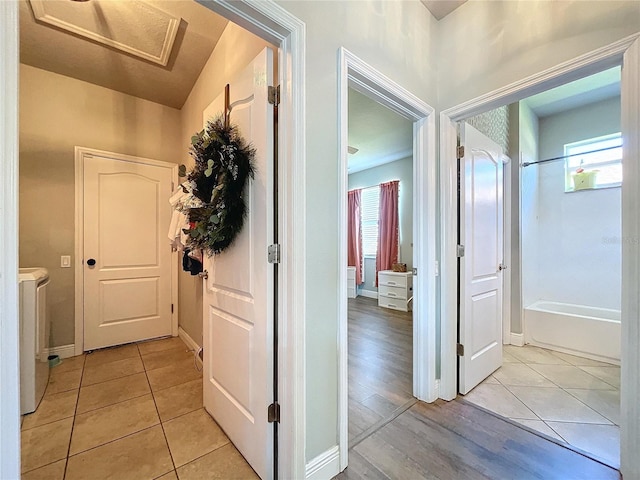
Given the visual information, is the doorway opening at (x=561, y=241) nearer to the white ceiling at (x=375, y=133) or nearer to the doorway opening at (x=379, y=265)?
the doorway opening at (x=379, y=265)

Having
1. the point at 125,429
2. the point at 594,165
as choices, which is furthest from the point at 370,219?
the point at 125,429

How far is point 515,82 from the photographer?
1630 millimetres

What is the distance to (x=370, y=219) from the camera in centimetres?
566

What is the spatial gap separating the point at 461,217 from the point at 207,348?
2.04m

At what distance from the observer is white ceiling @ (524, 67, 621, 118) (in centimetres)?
273

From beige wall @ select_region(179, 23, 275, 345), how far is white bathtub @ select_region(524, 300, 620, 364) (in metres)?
3.61

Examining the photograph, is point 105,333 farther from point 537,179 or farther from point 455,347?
point 537,179

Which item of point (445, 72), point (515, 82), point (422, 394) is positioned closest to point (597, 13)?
point (515, 82)

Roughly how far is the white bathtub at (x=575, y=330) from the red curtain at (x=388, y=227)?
2342mm

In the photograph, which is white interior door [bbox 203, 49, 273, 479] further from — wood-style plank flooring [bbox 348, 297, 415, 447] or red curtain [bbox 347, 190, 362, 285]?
red curtain [bbox 347, 190, 362, 285]

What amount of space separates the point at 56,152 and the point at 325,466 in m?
3.57

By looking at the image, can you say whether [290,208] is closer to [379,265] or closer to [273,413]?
[273,413]

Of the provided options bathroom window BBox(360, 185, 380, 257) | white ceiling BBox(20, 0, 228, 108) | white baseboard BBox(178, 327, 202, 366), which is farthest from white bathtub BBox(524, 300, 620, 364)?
white ceiling BBox(20, 0, 228, 108)

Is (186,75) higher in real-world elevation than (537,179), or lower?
higher
